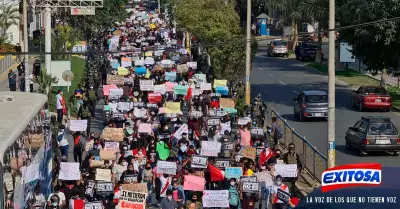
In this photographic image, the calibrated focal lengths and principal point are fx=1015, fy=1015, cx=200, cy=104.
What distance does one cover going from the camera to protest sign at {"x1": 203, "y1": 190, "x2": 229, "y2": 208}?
22.7 metres

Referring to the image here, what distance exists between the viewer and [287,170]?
2431 cm

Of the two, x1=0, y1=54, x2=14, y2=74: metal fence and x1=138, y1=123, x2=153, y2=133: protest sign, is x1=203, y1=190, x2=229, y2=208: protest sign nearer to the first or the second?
x1=138, y1=123, x2=153, y2=133: protest sign

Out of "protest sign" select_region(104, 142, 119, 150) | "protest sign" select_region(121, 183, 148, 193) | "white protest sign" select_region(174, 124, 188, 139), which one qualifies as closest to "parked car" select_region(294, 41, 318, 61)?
"white protest sign" select_region(174, 124, 188, 139)

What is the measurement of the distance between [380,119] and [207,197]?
13326 mm

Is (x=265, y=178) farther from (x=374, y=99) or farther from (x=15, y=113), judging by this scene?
(x=374, y=99)

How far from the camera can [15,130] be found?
1695cm

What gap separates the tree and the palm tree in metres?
34.9

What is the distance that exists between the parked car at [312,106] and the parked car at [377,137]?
8.88 meters

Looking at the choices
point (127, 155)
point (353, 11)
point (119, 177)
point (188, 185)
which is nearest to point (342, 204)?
point (188, 185)

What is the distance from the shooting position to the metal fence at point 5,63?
6241cm

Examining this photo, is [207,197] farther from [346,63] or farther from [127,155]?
[346,63]

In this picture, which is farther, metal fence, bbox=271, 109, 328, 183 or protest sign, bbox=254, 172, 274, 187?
metal fence, bbox=271, 109, 328, 183

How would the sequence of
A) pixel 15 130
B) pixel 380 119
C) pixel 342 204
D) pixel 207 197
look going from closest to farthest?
pixel 342 204
pixel 15 130
pixel 207 197
pixel 380 119

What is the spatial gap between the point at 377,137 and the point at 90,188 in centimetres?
1334
